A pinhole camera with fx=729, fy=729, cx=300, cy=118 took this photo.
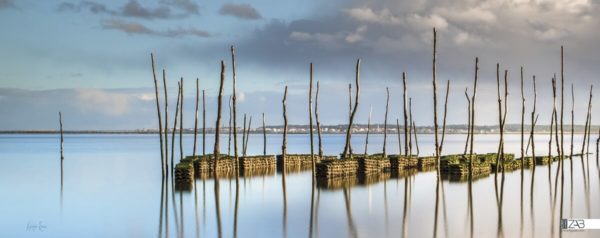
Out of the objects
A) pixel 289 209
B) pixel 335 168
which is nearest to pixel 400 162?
pixel 335 168

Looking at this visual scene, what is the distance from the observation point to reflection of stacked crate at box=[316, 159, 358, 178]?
35469 mm

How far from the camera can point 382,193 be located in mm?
29797

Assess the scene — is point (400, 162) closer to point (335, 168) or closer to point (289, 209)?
point (335, 168)

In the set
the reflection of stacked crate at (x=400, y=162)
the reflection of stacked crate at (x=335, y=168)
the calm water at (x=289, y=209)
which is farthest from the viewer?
the reflection of stacked crate at (x=400, y=162)

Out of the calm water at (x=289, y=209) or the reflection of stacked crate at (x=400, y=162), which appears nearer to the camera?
the calm water at (x=289, y=209)

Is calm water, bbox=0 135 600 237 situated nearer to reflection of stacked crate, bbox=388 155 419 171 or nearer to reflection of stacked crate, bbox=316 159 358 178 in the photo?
reflection of stacked crate, bbox=316 159 358 178

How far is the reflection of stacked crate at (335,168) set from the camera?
35.5 m

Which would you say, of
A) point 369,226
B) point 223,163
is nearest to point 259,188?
point 223,163

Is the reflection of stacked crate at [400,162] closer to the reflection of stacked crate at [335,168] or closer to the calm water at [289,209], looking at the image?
the calm water at [289,209]

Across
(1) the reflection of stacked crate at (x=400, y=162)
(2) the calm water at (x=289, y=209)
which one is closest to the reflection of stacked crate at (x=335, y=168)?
(2) the calm water at (x=289, y=209)

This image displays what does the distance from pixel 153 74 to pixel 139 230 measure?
14.5m

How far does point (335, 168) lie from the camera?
36.0 meters

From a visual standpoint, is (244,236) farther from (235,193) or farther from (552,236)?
(235,193)

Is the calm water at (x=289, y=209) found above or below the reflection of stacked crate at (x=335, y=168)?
below
